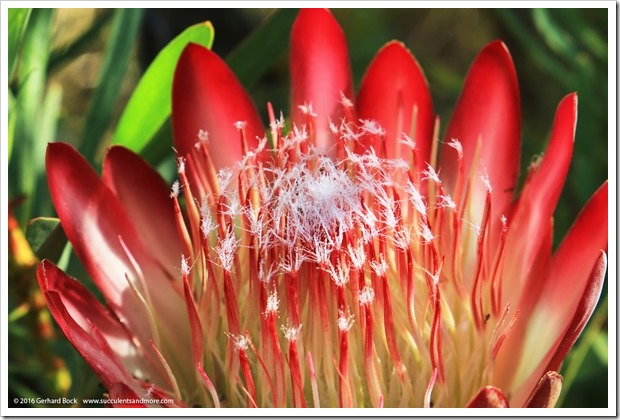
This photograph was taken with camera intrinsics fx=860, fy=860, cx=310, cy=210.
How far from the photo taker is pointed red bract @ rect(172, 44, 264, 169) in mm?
890

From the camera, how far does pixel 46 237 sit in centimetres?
82

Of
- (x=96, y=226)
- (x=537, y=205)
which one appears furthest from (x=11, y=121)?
(x=537, y=205)

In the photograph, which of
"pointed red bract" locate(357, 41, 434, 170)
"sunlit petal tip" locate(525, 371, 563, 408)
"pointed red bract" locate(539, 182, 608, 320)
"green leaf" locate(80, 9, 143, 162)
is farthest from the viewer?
"green leaf" locate(80, 9, 143, 162)

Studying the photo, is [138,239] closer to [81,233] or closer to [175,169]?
[81,233]

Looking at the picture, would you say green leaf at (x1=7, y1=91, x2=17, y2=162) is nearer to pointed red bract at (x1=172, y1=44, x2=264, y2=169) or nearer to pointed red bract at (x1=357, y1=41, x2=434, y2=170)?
pointed red bract at (x1=172, y1=44, x2=264, y2=169)

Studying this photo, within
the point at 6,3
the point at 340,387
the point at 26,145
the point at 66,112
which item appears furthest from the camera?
the point at 66,112

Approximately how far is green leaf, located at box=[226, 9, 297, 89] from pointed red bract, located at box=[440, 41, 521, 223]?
0.22 metres

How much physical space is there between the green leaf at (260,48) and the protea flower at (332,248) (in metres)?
0.06

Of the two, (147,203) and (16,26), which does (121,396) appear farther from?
(16,26)

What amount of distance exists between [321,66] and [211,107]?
0.13m

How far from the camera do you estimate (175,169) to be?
1002mm

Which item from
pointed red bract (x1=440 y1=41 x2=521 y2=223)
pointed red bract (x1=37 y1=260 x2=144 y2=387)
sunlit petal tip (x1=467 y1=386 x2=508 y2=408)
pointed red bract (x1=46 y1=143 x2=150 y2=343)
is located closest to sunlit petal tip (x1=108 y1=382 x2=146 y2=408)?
pointed red bract (x1=37 y1=260 x2=144 y2=387)

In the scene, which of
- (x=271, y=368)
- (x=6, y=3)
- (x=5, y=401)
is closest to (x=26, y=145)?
(x=6, y=3)

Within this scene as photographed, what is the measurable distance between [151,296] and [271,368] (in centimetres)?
15
